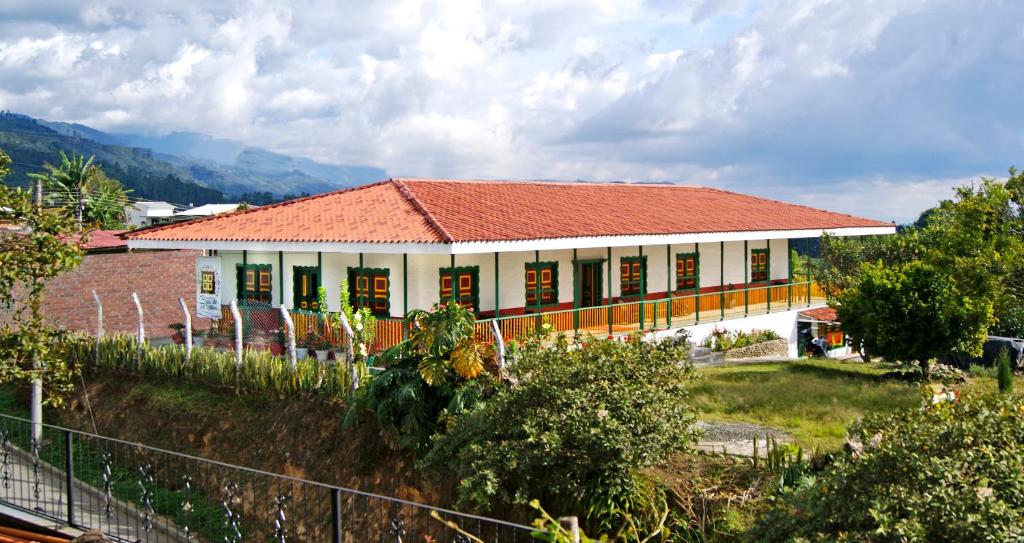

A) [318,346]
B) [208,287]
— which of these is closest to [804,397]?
[318,346]

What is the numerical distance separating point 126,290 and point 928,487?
2370 cm

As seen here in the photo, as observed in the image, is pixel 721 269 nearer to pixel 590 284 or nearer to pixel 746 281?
pixel 746 281

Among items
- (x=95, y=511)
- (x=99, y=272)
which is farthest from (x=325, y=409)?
(x=99, y=272)

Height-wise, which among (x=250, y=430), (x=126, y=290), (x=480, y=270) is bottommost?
(x=250, y=430)

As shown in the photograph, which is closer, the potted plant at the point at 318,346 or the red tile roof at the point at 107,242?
the potted plant at the point at 318,346

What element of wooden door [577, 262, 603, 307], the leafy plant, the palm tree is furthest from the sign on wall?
the palm tree

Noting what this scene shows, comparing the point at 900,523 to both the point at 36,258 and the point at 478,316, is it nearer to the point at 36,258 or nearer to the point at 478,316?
the point at 36,258

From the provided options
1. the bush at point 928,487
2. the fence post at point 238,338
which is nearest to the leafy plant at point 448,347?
the fence post at point 238,338

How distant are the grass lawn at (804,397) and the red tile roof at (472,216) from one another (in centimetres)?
532

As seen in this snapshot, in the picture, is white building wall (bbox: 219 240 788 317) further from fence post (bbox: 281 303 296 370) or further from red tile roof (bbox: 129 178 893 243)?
fence post (bbox: 281 303 296 370)

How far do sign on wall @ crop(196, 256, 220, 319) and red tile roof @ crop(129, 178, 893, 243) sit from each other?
2.57 feet

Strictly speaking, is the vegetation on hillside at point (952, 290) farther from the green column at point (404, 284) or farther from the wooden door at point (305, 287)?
the wooden door at point (305, 287)

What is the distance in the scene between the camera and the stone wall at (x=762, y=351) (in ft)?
77.3

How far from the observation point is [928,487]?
21.1ft
